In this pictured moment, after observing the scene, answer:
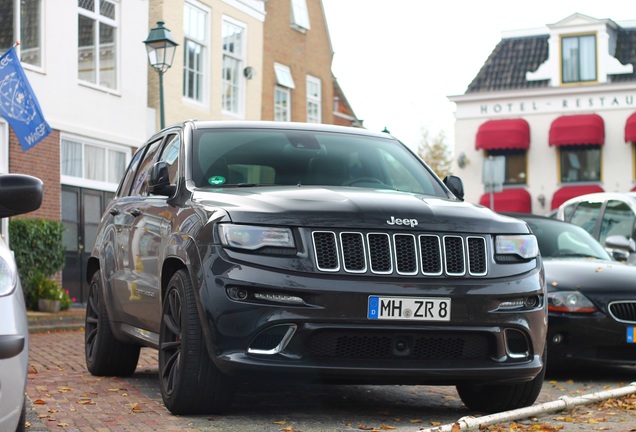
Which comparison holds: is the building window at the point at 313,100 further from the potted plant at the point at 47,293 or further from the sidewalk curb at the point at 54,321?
the sidewalk curb at the point at 54,321

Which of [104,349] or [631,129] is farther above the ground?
[631,129]

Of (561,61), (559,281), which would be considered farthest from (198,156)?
(561,61)

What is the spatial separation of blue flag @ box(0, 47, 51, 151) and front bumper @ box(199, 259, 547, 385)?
1194cm

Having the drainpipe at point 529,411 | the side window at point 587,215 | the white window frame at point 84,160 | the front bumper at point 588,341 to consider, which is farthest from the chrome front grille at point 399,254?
the white window frame at point 84,160

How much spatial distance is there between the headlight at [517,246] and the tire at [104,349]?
328cm

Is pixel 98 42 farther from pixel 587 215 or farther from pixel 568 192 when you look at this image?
pixel 568 192

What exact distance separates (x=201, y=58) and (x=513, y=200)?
16.4 metres

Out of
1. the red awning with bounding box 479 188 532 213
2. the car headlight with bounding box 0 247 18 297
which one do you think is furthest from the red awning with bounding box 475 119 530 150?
the car headlight with bounding box 0 247 18 297

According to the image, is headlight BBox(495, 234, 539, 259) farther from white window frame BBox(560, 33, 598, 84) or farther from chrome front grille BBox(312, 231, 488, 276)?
white window frame BBox(560, 33, 598, 84)

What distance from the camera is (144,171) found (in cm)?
845

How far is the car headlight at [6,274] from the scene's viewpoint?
452 centimetres

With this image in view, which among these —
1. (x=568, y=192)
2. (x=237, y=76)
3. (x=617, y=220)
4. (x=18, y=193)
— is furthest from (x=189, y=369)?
(x=568, y=192)

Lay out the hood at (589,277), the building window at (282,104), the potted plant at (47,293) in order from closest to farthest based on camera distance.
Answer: the hood at (589,277) → the potted plant at (47,293) → the building window at (282,104)

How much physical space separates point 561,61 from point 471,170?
4.90 meters
